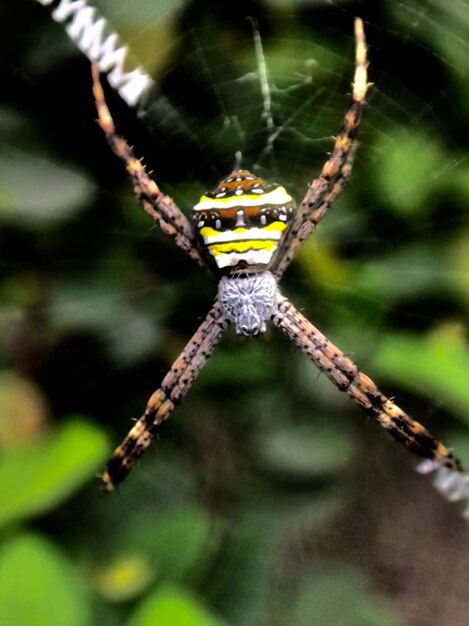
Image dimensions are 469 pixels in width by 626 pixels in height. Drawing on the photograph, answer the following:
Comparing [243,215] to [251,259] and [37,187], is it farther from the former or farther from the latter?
[37,187]

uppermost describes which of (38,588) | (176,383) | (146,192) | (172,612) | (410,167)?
(410,167)

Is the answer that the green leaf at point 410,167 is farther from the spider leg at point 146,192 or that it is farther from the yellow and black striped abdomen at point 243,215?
the spider leg at point 146,192

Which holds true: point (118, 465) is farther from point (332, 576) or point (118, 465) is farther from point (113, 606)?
point (332, 576)

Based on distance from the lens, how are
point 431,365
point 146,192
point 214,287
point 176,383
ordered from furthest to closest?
point 214,287 < point 176,383 < point 146,192 < point 431,365

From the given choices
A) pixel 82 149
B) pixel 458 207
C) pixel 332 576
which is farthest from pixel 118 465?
pixel 458 207

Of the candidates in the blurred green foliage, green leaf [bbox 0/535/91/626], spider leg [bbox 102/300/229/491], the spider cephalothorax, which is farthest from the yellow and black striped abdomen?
green leaf [bbox 0/535/91/626]

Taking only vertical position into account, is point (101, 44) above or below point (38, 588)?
above

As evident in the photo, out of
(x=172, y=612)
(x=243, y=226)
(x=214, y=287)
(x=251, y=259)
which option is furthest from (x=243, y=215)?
(x=172, y=612)
